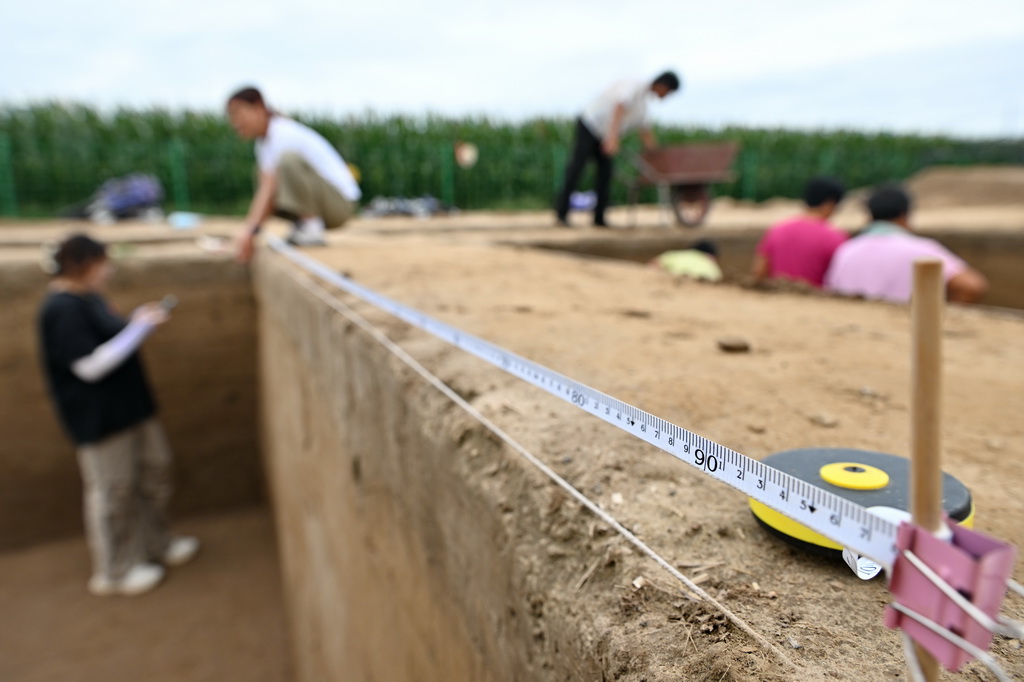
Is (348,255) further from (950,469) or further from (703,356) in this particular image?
(950,469)

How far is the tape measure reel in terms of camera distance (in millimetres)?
918

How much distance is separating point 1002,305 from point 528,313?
8.21 m

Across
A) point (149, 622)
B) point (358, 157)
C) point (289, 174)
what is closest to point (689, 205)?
point (289, 174)

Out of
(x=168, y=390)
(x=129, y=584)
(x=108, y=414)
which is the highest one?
(x=108, y=414)

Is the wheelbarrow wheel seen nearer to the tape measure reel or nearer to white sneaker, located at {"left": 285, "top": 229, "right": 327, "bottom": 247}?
white sneaker, located at {"left": 285, "top": 229, "right": 327, "bottom": 247}

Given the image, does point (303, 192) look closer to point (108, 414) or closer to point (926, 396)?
point (108, 414)

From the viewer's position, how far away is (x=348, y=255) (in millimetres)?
4652

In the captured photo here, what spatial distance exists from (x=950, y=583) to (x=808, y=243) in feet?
15.6

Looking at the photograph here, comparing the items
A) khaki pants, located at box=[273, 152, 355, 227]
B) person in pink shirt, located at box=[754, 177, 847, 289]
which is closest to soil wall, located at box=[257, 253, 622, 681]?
khaki pants, located at box=[273, 152, 355, 227]

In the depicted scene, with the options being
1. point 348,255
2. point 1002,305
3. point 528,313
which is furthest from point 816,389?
point 1002,305

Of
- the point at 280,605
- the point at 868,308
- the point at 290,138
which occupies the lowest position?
the point at 280,605

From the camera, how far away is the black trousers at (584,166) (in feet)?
24.0

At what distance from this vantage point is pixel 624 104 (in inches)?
269

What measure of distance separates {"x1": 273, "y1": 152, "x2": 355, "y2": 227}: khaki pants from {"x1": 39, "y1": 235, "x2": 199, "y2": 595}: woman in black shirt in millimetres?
1179
